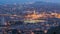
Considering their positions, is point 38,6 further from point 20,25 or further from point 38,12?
point 20,25

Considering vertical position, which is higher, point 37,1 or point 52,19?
point 37,1

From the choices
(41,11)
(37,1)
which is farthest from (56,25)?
(37,1)

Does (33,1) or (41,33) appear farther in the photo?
(33,1)

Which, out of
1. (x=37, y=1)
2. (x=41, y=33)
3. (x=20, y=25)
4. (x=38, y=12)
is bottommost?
(x=41, y=33)

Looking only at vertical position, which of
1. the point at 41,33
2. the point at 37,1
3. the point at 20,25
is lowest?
the point at 41,33

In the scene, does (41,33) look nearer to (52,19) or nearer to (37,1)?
(52,19)

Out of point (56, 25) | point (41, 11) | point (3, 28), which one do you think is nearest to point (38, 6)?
point (41, 11)
